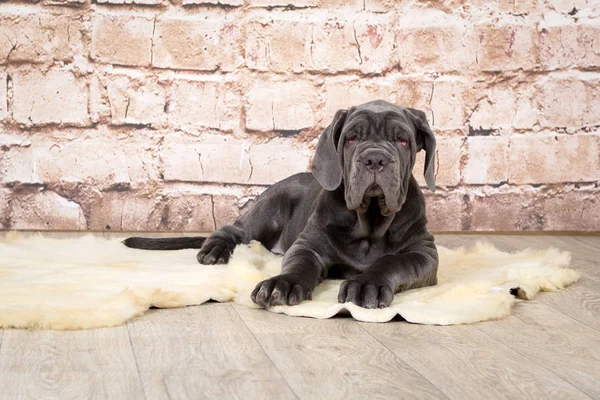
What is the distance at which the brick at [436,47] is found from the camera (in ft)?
15.6

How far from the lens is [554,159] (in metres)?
4.89

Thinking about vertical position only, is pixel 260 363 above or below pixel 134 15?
below

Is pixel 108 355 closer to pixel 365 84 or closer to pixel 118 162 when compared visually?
pixel 118 162

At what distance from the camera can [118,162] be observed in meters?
4.61

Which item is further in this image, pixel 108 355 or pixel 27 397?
pixel 108 355

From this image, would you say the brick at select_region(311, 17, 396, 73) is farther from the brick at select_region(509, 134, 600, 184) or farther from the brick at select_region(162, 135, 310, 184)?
the brick at select_region(509, 134, 600, 184)

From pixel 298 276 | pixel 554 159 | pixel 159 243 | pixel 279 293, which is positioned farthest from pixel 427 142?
pixel 554 159

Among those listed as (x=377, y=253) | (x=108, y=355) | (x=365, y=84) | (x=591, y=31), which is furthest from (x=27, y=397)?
(x=591, y=31)

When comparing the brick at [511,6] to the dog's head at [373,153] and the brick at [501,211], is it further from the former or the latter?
the dog's head at [373,153]

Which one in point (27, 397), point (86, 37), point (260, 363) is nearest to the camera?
point (27, 397)

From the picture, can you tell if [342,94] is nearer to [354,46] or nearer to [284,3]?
[354,46]

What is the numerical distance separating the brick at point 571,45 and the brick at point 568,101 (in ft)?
0.31

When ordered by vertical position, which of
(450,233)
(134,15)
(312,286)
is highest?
(134,15)

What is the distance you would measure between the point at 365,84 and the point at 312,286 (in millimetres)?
2120
